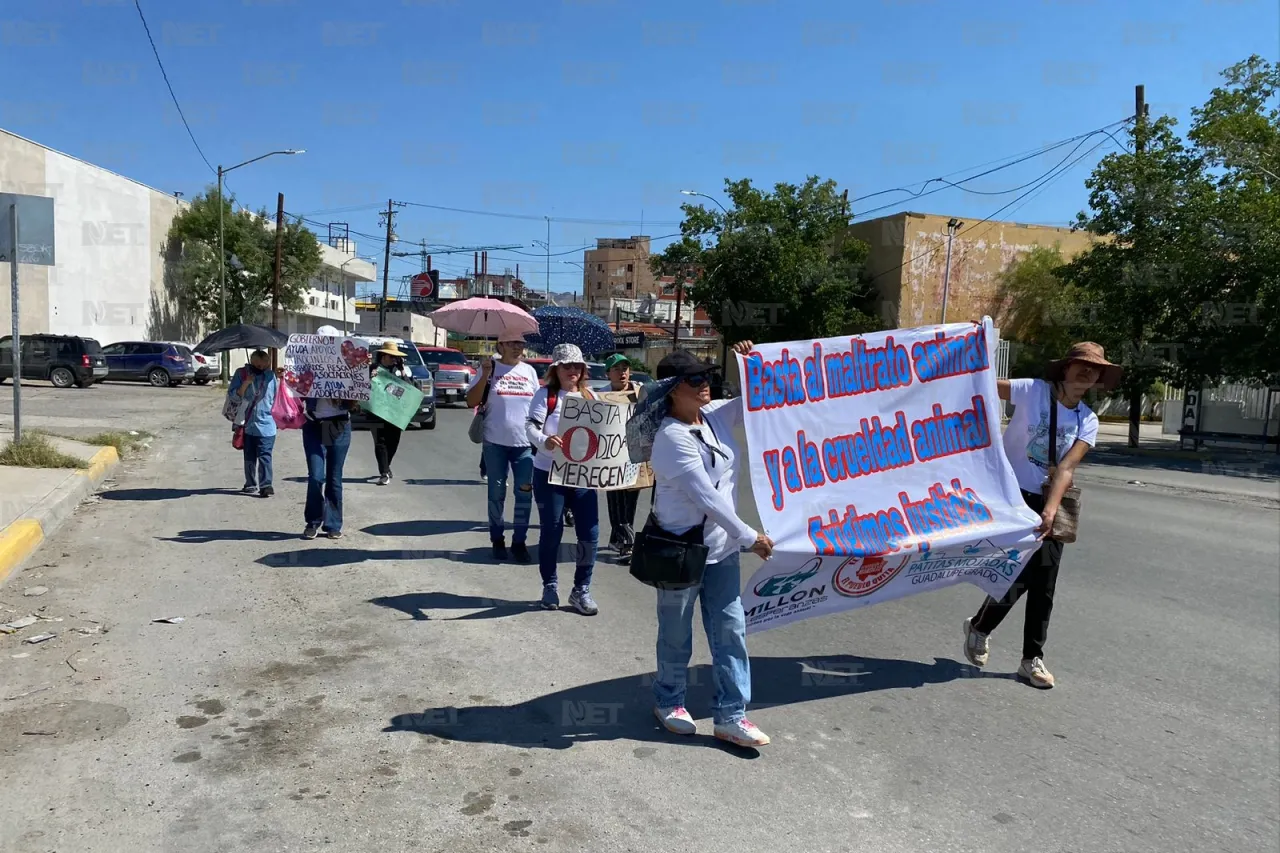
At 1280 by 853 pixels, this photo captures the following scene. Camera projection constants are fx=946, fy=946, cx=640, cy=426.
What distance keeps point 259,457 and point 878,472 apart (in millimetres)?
7898

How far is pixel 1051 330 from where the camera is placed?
39.3 metres

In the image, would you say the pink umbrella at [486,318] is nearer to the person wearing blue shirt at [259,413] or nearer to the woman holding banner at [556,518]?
the person wearing blue shirt at [259,413]

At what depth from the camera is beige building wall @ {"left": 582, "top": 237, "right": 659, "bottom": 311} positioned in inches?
4904

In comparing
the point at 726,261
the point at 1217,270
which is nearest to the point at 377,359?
the point at 1217,270

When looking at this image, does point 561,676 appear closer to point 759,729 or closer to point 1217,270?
point 759,729

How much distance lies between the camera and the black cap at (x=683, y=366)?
4047mm

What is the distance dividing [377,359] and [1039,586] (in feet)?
19.1

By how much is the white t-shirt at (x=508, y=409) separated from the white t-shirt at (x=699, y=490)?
3309mm

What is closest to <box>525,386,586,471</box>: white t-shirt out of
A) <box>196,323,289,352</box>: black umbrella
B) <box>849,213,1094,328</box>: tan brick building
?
<box>196,323,289,352</box>: black umbrella

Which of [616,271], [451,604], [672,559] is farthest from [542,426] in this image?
[616,271]

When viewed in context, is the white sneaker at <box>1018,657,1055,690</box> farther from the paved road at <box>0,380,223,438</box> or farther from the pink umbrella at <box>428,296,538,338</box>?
the paved road at <box>0,380,223,438</box>

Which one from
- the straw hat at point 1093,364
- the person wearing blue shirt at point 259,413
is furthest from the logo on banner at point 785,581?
the person wearing blue shirt at point 259,413

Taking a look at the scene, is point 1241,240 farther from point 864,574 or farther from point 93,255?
point 93,255

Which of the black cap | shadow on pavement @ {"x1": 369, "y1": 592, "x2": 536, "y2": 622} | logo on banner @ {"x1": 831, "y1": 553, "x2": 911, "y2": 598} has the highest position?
the black cap
